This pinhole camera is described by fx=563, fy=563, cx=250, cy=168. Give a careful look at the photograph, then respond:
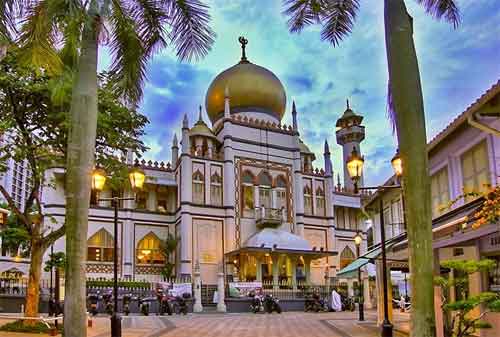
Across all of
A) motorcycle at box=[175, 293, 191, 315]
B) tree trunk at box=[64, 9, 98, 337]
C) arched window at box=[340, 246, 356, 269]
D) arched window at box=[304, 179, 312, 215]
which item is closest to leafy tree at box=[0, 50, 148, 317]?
tree trunk at box=[64, 9, 98, 337]

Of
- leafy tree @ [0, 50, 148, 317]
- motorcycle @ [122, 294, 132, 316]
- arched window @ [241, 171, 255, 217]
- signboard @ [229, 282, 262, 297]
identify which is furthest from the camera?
arched window @ [241, 171, 255, 217]

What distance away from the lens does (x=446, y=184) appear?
14828 millimetres

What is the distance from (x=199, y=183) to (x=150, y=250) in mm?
5711

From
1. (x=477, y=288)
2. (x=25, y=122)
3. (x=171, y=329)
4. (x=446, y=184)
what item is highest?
(x=25, y=122)

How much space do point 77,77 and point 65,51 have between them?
2670mm

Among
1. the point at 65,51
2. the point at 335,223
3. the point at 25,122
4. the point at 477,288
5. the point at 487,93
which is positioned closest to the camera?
the point at 487,93

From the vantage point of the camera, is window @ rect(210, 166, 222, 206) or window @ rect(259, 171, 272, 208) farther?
window @ rect(259, 171, 272, 208)

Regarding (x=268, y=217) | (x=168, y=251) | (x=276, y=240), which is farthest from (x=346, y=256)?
(x=168, y=251)

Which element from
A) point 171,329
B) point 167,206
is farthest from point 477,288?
point 167,206

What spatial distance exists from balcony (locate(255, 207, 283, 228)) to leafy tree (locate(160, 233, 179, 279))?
584 centimetres

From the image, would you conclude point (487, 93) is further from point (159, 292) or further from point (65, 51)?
point (159, 292)

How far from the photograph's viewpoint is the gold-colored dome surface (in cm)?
4284

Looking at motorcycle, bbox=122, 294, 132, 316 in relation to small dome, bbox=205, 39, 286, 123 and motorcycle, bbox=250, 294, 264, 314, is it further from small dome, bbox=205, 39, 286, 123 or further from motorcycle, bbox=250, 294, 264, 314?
small dome, bbox=205, 39, 286, 123

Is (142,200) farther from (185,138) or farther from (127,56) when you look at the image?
(127,56)
